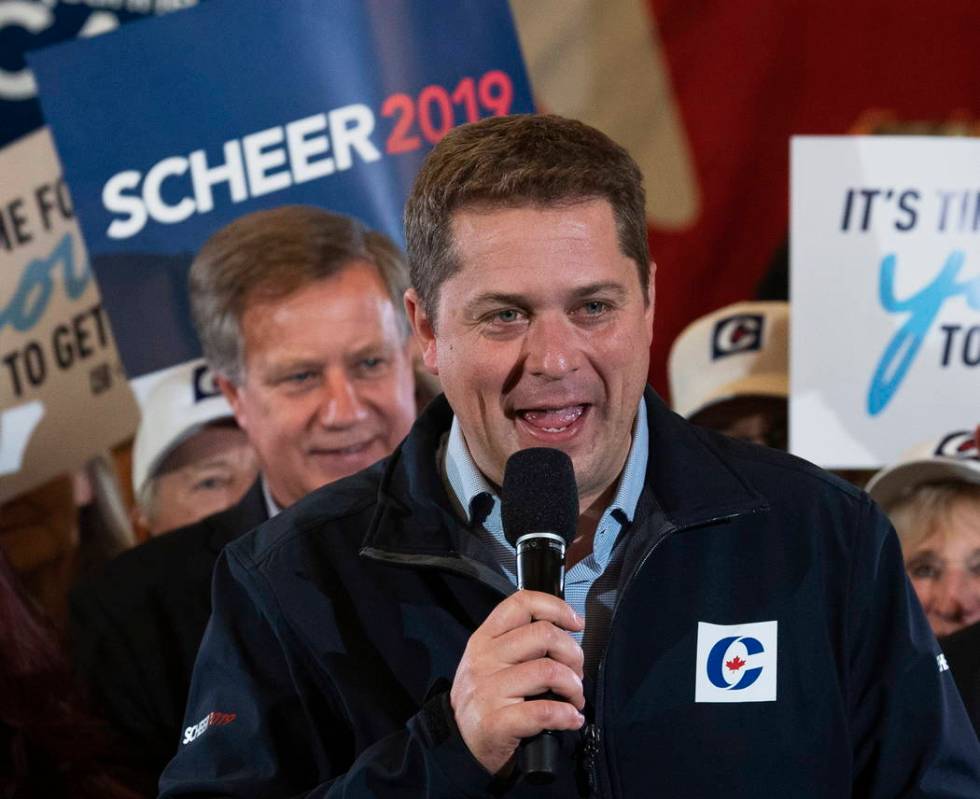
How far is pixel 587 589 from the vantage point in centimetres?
190

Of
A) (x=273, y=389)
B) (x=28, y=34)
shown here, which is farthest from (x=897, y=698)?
(x=28, y=34)

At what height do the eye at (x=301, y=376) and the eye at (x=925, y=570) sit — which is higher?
the eye at (x=301, y=376)

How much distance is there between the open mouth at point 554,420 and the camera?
1839 mm

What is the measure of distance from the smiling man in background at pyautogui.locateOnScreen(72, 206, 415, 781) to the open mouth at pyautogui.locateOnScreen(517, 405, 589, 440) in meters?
1.40

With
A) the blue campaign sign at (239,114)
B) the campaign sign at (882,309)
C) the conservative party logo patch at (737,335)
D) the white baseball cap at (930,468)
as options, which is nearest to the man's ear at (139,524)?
the blue campaign sign at (239,114)

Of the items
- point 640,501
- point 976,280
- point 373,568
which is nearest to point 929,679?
point 640,501

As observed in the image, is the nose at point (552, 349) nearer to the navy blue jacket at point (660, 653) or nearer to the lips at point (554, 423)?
the lips at point (554, 423)

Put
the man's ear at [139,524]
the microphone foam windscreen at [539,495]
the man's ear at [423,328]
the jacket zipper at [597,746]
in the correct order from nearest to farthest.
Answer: the microphone foam windscreen at [539,495] < the jacket zipper at [597,746] < the man's ear at [423,328] < the man's ear at [139,524]

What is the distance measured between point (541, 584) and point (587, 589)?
0.42 metres

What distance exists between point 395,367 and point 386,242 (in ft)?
1.01

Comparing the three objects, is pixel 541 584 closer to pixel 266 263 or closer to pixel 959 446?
pixel 266 263

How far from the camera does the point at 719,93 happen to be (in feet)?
12.3

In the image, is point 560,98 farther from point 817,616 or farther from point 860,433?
point 817,616

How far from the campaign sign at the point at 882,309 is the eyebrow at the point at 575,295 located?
185cm
